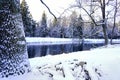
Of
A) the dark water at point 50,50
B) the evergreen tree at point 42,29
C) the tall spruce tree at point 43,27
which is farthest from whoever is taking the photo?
the tall spruce tree at point 43,27

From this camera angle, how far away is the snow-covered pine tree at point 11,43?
4.70 m

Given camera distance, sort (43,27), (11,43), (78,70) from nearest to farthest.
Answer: (11,43), (78,70), (43,27)

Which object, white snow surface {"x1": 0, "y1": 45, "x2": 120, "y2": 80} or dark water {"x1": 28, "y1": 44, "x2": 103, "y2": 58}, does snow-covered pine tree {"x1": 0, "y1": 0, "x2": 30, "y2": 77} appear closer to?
white snow surface {"x1": 0, "y1": 45, "x2": 120, "y2": 80}

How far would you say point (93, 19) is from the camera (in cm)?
1977

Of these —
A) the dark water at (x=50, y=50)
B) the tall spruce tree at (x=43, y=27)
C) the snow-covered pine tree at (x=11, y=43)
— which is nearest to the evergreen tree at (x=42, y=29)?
the tall spruce tree at (x=43, y=27)

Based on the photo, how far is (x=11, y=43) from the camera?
479 cm

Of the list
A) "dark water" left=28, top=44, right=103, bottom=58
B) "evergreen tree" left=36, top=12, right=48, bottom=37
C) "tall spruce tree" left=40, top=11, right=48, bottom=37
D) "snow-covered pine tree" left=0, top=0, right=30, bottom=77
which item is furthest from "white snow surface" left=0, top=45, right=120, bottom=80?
"tall spruce tree" left=40, top=11, right=48, bottom=37

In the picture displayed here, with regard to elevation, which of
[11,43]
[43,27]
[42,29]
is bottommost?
[11,43]

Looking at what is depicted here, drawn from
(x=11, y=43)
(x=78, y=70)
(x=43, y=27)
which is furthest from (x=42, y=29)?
(x=11, y=43)

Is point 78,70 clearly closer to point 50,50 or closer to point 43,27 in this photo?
point 50,50

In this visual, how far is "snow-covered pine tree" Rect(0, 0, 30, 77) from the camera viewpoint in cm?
470

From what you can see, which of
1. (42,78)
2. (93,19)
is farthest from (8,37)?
(93,19)

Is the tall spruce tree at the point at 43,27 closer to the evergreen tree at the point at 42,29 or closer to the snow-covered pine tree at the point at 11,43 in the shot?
the evergreen tree at the point at 42,29

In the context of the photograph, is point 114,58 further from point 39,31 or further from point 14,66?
point 39,31
